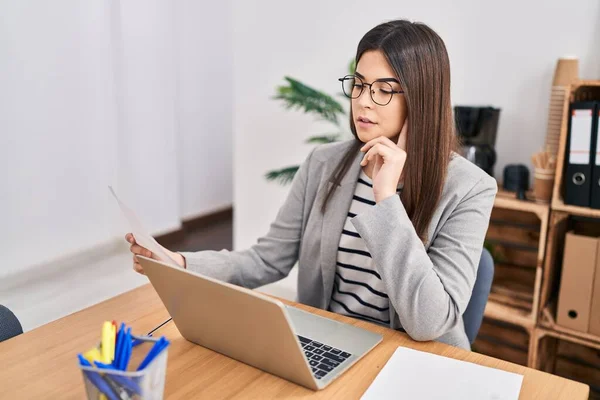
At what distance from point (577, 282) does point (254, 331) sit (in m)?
1.56

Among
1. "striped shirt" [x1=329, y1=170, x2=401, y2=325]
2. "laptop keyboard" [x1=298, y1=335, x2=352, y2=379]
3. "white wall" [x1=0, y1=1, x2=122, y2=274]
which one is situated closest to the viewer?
"laptop keyboard" [x1=298, y1=335, x2=352, y2=379]

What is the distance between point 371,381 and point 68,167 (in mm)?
2978

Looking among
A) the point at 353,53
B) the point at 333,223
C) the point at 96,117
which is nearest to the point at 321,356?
the point at 333,223

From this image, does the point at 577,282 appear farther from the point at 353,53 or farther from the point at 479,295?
the point at 353,53

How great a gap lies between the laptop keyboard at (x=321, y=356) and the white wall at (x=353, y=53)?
5.44 feet

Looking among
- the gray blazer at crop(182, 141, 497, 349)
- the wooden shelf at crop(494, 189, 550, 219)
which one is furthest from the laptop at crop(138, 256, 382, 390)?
the wooden shelf at crop(494, 189, 550, 219)

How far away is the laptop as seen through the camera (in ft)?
2.67

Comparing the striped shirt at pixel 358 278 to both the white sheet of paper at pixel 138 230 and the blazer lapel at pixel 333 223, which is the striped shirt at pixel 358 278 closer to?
the blazer lapel at pixel 333 223

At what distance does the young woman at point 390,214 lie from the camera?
110 cm

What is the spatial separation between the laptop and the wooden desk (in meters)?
0.02

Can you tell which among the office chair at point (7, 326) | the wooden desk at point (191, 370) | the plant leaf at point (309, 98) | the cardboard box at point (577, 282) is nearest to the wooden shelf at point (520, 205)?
the cardboard box at point (577, 282)

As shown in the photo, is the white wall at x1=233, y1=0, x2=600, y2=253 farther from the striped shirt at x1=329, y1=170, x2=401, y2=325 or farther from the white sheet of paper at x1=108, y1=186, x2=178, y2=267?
the white sheet of paper at x1=108, y1=186, x2=178, y2=267

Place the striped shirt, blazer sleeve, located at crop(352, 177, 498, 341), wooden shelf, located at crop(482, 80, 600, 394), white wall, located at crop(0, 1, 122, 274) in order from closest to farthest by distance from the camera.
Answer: blazer sleeve, located at crop(352, 177, 498, 341)
the striped shirt
wooden shelf, located at crop(482, 80, 600, 394)
white wall, located at crop(0, 1, 122, 274)

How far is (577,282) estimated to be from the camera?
79.3 inches
